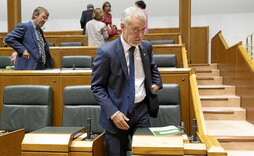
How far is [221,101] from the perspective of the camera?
6.11 ft

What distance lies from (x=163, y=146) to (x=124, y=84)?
0.20 meters

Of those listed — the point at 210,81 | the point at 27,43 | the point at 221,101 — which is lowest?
the point at 221,101

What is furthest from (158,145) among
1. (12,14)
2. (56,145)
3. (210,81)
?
(12,14)

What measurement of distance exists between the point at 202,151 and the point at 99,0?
3336 mm

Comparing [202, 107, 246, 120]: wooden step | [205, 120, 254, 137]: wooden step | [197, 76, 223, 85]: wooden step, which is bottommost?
[205, 120, 254, 137]: wooden step

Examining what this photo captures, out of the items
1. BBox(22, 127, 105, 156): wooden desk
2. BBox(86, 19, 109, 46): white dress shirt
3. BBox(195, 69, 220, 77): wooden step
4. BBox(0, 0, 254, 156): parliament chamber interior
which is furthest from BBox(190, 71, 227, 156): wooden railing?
BBox(195, 69, 220, 77): wooden step

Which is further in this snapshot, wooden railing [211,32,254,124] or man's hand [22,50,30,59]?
wooden railing [211,32,254,124]

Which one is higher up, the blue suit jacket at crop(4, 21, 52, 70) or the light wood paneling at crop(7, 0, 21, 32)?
the light wood paneling at crop(7, 0, 21, 32)

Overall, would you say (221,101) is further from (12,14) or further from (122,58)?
(12,14)

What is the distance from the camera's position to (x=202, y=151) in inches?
26.0

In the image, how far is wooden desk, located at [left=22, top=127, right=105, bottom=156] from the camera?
2.29ft

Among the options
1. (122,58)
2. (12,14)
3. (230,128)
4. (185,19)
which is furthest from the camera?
(12,14)

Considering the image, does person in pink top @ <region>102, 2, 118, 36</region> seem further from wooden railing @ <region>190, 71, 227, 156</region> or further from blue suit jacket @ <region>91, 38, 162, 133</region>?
blue suit jacket @ <region>91, 38, 162, 133</region>

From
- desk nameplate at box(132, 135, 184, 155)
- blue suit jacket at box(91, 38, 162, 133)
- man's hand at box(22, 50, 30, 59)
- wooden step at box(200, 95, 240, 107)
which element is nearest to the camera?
desk nameplate at box(132, 135, 184, 155)
